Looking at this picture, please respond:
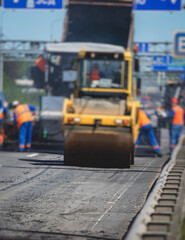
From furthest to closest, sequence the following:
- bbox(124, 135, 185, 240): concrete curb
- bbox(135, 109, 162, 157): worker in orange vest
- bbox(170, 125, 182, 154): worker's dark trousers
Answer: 1. bbox(170, 125, 182, 154): worker's dark trousers
2. bbox(135, 109, 162, 157): worker in orange vest
3. bbox(124, 135, 185, 240): concrete curb

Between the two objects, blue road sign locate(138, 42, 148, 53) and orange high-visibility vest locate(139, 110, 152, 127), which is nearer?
orange high-visibility vest locate(139, 110, 152, 127)

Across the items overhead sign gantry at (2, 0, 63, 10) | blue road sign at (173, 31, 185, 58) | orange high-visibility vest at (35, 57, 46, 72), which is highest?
overhead sign gantry at (2, 0, 63, 10)

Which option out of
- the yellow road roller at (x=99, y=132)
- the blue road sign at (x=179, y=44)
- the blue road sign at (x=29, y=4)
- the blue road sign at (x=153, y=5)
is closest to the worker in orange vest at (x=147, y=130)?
the yellow road roller at (x=99, y=132)

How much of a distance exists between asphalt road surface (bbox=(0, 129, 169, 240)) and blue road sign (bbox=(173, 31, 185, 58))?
243 centimetres

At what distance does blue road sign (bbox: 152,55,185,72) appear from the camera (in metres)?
54.0

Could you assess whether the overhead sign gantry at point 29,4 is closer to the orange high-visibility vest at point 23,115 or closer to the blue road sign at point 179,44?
the orange high-visibility vest at point 23,115

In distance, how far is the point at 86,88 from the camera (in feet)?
42.8

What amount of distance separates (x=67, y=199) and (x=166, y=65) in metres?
46.4

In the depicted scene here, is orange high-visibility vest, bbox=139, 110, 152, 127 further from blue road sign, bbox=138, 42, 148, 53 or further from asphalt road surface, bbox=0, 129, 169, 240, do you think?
blue road sign, bbox=138, 42, 148, 53

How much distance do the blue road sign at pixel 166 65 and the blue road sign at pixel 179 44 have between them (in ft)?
141

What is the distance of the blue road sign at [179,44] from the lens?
10.2m

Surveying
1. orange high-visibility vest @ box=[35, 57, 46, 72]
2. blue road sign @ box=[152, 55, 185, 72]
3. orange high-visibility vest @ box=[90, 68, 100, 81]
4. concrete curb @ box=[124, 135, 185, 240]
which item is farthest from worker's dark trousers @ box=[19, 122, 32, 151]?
blue road sign @ box=[152, 55, 185, 72]

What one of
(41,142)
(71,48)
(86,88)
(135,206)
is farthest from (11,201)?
(71,48)

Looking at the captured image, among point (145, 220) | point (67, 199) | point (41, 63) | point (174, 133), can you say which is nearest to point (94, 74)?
point (67, 199)
